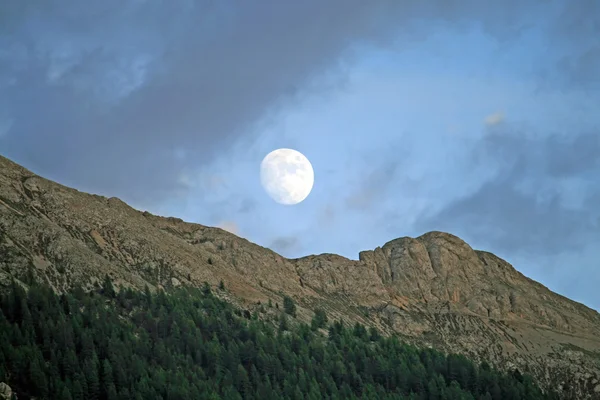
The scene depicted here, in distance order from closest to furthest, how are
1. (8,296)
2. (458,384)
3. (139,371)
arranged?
1. (139,371)
2. (8,296)
3. (458,384)

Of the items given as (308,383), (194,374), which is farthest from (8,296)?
(308,383)

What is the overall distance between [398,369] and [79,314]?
90474 millimetres

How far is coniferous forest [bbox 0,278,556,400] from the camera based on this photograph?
13938cm

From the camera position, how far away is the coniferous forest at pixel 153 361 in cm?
13938

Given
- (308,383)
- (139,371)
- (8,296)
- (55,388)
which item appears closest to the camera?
(55,388)

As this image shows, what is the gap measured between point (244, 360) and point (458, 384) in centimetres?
6168

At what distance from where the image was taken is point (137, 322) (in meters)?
182

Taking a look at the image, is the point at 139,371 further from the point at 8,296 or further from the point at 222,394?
the point at 8,296

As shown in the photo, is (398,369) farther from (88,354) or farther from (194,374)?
(88,354)

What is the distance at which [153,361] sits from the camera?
160 meters

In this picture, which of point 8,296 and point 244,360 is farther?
point 244,360

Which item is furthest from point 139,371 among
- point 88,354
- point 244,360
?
point 244,360

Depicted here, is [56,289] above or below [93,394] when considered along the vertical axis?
above

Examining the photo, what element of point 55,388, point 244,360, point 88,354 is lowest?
point 55,388
